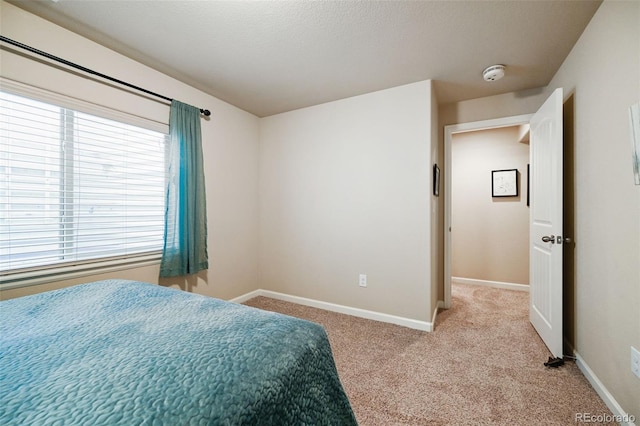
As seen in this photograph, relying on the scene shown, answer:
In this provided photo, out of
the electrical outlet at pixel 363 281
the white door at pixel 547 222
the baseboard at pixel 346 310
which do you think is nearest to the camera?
the white door at pixel 547 222

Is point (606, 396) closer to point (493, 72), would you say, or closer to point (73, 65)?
point (493, 72)

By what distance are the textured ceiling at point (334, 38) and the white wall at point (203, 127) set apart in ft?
0.31

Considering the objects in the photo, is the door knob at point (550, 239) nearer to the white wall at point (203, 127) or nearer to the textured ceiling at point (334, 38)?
the textured ceiling at point (334, 38)

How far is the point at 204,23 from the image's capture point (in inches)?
68.0

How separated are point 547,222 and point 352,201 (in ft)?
5.52

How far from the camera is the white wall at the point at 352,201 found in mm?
2506

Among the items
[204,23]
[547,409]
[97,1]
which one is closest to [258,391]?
[547,409]

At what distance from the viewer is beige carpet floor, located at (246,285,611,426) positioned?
4.70ft

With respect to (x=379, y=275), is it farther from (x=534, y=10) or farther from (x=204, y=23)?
(x=204, y=23)

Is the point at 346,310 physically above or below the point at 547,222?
below

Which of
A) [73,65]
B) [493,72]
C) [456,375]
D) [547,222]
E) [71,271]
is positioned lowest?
[456,375]

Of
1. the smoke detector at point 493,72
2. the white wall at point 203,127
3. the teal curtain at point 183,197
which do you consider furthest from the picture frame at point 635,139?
the white wall at point 203,127

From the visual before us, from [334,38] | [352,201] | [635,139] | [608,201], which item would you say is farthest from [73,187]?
[608,201]

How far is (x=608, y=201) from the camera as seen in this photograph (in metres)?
1.50
